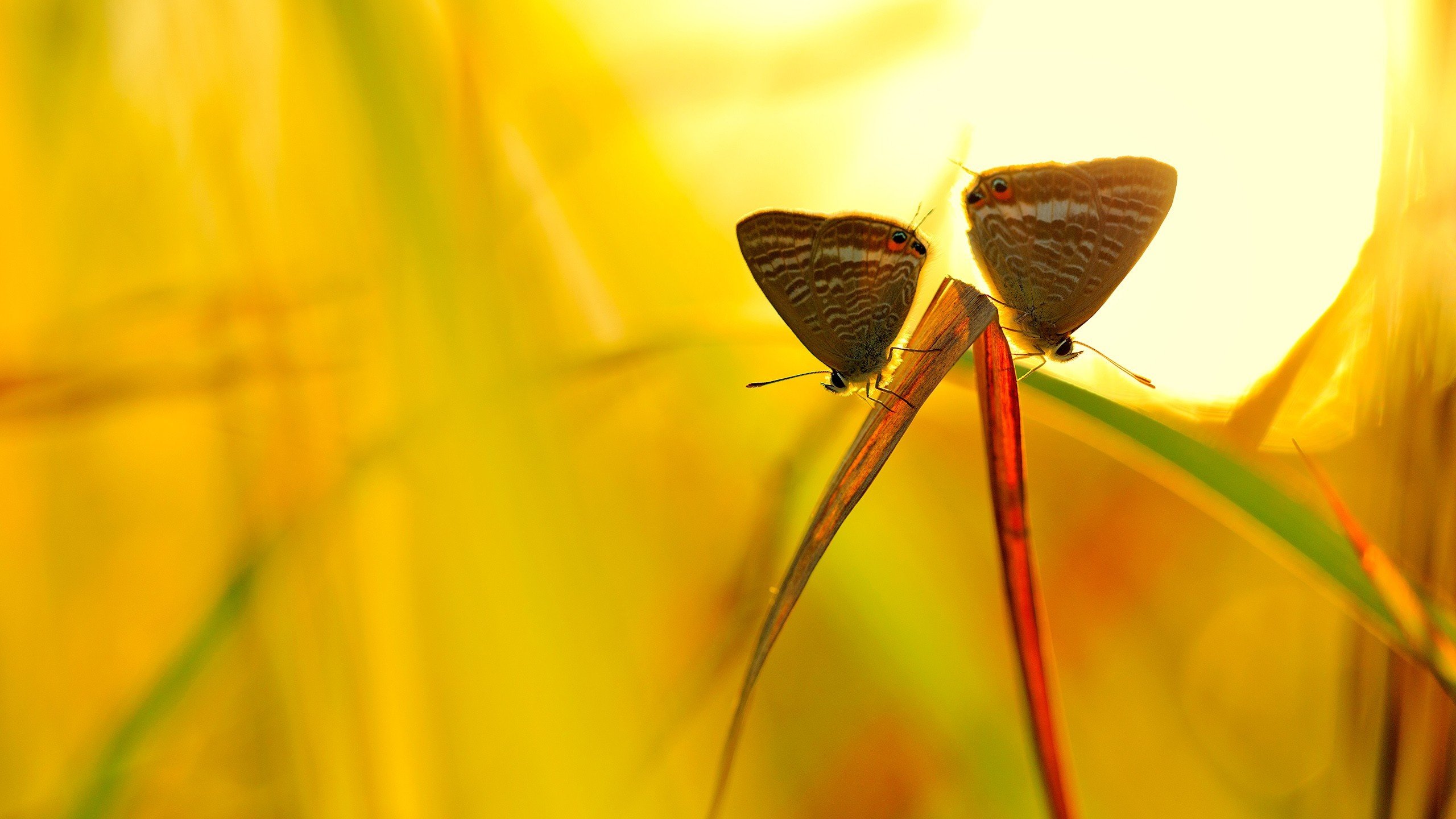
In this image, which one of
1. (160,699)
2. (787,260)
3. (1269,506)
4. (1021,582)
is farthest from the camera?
(787,260)

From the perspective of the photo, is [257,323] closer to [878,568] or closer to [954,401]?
[878,568]

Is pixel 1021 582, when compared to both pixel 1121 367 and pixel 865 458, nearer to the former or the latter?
pixel 865 458

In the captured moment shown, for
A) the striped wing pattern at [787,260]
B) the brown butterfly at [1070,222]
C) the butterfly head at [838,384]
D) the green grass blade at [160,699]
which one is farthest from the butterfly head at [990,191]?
the green grass blade at [160,699]

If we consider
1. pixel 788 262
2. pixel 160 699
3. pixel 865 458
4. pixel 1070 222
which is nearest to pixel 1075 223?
pixel 1070 222

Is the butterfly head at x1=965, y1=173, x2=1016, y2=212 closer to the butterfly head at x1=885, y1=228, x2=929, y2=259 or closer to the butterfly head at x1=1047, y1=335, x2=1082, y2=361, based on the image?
the butterfly head at x1=885, y1=228, x2=929, y2=259

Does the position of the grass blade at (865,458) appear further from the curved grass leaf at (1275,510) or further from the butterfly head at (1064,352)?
the butterfly head at (1064,352)

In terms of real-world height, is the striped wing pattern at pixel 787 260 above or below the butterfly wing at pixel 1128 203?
below
